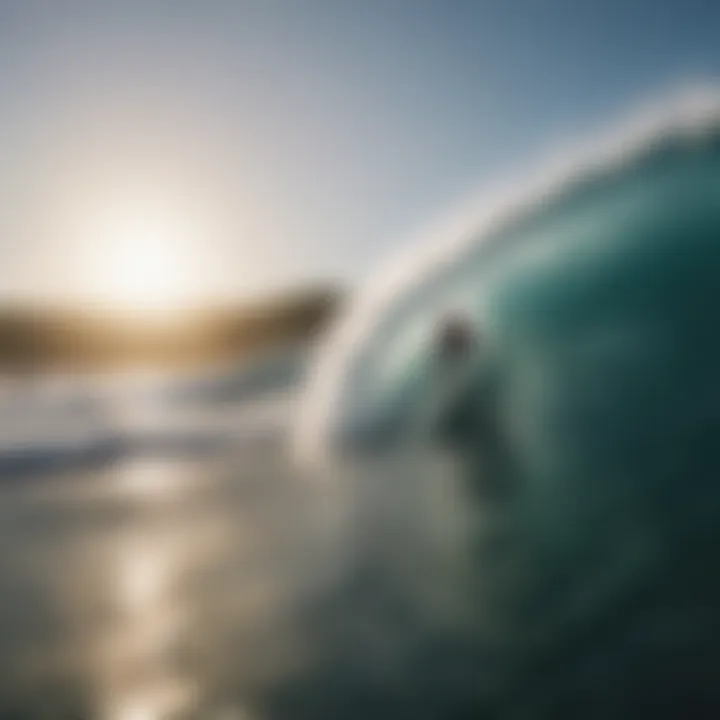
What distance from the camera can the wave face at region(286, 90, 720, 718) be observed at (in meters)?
1.42

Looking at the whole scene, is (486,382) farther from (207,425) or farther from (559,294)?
(207,425)

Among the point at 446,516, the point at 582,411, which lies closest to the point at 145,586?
the point at 446,516

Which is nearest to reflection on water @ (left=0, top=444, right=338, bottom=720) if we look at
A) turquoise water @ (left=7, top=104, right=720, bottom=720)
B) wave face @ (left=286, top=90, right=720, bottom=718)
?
turquoise water @ (left=7, top=104, right=720, bottom=720)

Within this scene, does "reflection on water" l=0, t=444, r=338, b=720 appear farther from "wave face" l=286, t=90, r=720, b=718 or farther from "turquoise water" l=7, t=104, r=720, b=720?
"wave face" l=286, t=90, r=720, b=718

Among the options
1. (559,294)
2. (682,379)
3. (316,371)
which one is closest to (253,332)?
(316,371)

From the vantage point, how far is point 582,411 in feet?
7.04

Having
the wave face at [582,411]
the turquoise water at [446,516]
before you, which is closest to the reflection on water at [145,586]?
the turquoise water at [446,516]

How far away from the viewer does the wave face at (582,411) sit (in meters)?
1.42

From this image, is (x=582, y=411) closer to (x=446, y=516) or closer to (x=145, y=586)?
(x=446, y=516)

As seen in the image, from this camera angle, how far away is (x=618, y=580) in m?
1.61

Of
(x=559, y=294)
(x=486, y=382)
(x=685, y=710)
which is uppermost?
(x=559, y=294)

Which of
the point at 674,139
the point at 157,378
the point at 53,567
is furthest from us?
the point at 157,378

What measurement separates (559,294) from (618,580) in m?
1.07

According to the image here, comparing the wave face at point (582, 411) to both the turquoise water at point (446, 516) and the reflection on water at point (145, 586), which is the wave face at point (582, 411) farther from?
the reflection on water at point (145, 586)
